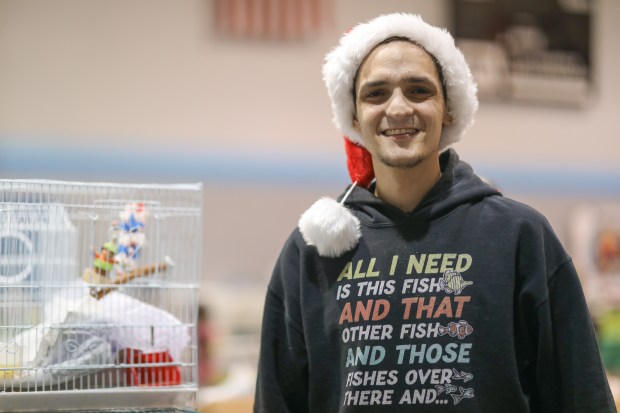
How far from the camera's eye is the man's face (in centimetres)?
202

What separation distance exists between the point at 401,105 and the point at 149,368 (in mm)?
989

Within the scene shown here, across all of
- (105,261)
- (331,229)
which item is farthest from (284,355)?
(105,261)

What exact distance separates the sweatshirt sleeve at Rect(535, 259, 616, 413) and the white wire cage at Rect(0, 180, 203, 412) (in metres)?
0.94

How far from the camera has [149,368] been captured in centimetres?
229

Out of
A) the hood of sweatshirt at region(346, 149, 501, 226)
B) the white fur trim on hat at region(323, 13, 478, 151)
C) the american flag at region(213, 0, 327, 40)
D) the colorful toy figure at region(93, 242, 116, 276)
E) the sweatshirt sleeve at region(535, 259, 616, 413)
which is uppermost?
the american flag at region(213, 0, 327, 40)

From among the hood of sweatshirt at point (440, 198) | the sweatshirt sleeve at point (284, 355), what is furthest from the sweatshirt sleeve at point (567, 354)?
the sweatshirt sleeve at point (284, 355)

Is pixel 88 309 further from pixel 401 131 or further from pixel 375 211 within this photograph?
pixel 401 131

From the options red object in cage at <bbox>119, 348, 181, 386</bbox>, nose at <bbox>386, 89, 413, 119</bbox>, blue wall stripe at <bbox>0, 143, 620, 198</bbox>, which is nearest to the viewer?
nose at <bbox>386, 89, 413, 119</bbox>

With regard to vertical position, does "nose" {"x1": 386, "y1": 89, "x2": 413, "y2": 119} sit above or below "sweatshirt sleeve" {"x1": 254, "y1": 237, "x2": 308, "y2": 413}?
above

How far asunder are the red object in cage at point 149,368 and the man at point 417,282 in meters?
0.27

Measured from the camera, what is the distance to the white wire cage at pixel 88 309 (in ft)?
7.11

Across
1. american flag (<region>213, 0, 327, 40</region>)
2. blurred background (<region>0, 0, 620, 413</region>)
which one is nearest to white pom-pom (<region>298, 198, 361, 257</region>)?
blurred background (<region>0, 0, 620, 413</region>)

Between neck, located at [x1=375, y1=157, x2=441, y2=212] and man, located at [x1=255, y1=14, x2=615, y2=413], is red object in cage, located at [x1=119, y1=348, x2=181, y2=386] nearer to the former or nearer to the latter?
man, located at [x1=255, y1=14, x2=615, y2=413]

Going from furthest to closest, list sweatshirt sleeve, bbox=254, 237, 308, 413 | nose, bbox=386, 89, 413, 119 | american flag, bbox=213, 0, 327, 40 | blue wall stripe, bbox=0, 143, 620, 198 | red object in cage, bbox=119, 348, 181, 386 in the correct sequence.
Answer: american flag, bbox=213, 0, 327, 40 < blue wall stripe, bbox=0, 143, 620, 198 < red object in cage, bbox=119, 348, 181, 386 < sweatshirt sleeve, bbox=254, 237, 308, 413 < nose, bbox=386, 89, 413, 119
